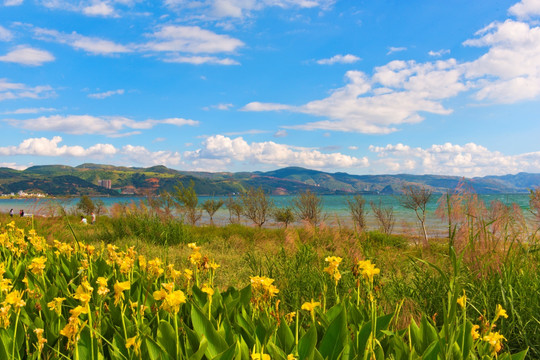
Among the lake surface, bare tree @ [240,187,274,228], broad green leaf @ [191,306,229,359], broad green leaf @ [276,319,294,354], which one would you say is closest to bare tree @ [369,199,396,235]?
the lake surface

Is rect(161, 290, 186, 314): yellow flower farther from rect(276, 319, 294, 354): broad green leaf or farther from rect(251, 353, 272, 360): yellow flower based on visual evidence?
rect(276, 319, 294, 354): broad green leaf

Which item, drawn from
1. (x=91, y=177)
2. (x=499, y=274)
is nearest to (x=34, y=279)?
(x=499, y=274)

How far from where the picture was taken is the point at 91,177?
643 feet

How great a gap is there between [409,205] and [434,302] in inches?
807

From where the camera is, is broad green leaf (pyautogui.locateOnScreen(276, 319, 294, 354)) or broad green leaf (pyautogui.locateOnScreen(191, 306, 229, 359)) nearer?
broad green leaf (pyautogui.locateOnScreen(191, 306, 229, 359))

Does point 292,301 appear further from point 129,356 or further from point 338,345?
point 129,356

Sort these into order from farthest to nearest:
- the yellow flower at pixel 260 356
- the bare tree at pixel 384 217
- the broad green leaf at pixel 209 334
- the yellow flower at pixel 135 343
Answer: the bare tree at pixel 384 217, the broad green leaf at pixel 209 334, the yellow flower at pixel 135 343, the yellow flower at pixel 260 356

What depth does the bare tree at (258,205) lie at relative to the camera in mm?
30148

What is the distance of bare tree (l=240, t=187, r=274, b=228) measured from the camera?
3015 centimetres

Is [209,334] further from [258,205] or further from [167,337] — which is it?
[258,205]

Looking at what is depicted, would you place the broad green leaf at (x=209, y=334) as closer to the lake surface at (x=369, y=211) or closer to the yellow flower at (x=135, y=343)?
the yellow flower at (x=135, y=343)

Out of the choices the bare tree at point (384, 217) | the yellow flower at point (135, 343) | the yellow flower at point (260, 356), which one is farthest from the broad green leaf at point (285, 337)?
the bare tree at point (384, 217)

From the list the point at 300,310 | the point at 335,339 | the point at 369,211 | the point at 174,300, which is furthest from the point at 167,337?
the point at 369,211

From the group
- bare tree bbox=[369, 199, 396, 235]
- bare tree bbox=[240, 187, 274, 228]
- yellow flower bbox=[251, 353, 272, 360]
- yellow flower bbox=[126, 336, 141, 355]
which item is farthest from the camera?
bare tree bbox=[240, 187, 274, 228]
